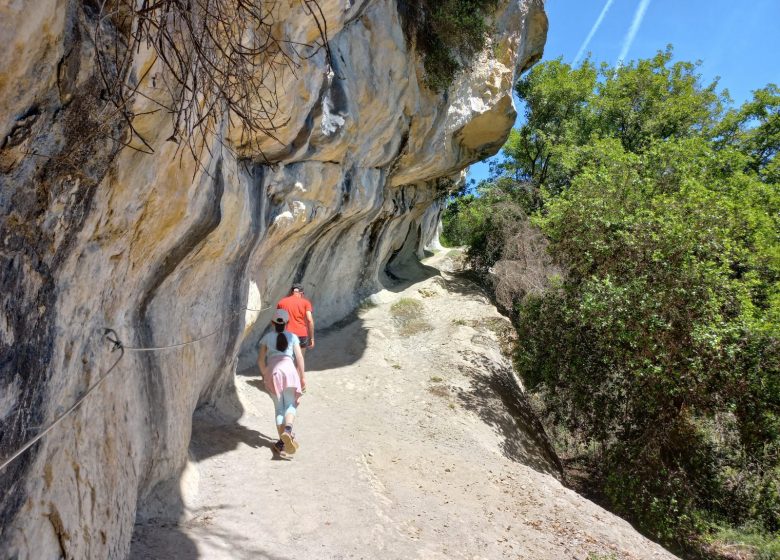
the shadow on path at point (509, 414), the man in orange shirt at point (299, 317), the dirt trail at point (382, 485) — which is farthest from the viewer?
the shadow on path at point (509, 414)

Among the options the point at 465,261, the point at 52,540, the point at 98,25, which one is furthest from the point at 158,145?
the point at 465,261

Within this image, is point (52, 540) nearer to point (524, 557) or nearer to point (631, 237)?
point (524, 557)

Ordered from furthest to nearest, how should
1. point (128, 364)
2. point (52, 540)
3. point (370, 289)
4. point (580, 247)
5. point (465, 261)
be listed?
point (465, 261), point (370, 289), point (580, 247), point (128, 364), point (52, 540)

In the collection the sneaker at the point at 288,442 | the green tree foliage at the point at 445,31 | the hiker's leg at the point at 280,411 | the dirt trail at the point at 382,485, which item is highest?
the green tree foliage at the point at 445,31

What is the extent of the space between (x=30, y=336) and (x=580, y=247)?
27.5 ft

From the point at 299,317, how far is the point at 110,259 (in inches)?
162

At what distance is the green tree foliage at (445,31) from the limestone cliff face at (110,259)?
2276 mm

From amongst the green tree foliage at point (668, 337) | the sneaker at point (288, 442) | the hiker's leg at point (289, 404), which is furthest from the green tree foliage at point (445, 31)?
the sneaker at point (288, 442)

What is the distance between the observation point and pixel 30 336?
2.10 meters

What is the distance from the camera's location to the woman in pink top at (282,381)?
5.27m

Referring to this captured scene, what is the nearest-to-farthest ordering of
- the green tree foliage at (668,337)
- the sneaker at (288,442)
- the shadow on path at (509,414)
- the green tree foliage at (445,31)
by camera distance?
the sneaker at (288,442), the green tree foliage at (668,337), the shadow on path at (509,414), the green tree foliage at (445,31)

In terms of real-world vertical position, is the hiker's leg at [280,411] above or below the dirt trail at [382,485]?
above

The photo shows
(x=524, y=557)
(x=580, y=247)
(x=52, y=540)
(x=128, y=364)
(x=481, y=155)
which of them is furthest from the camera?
(x=481, y=155)

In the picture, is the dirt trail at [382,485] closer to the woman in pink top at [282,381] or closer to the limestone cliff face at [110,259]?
the woman in pink top at [282,381]
